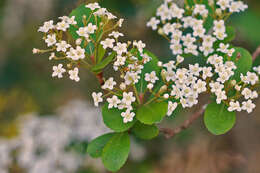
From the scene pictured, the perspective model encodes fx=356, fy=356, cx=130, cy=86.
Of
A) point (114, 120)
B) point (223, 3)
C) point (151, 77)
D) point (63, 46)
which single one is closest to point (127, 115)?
point (114, 120)

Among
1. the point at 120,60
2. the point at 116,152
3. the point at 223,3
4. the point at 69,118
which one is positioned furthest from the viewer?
the point at 69,118

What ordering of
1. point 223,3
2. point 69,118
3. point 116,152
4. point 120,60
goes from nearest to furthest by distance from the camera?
point 120,60, point 116,152, point 223,3, point 69,118

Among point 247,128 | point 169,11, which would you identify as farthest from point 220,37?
point 247,128

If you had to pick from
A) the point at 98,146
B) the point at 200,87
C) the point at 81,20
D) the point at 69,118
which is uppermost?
the point at 81,20

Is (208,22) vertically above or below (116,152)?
above

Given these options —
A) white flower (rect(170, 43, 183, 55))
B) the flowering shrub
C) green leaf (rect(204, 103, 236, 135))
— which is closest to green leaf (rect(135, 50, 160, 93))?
the flowering shrub

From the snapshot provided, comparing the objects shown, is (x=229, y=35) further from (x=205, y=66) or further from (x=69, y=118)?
(x=69, y=118)

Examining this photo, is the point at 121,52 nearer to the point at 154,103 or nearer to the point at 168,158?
the point at 154,103
